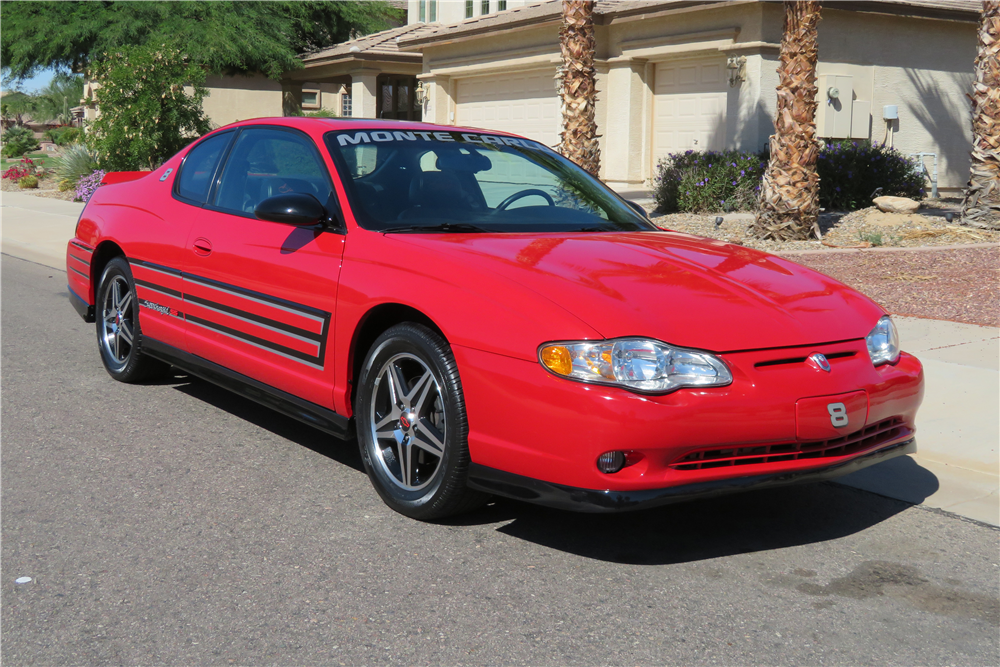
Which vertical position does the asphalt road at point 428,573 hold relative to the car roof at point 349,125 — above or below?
below

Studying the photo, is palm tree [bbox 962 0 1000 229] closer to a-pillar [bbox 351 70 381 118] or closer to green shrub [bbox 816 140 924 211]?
green shrub [bbox 816 140 924 211]

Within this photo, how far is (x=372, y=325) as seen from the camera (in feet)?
14.4

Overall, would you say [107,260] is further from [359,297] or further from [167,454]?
[359,297]

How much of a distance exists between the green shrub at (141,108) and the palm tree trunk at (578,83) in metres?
12.8

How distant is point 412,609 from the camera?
338 cm

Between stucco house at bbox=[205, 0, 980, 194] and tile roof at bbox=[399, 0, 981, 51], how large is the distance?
0.12 ft

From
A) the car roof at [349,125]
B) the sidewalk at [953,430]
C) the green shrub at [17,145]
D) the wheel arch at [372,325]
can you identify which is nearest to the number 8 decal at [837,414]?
the sidewalk at [953,430]

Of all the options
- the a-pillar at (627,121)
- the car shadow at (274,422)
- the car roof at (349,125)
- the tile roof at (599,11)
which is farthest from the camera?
the a-pillar at (627,121)

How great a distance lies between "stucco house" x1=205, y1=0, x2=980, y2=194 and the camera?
58.0 feet

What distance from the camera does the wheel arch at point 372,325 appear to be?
165 inches

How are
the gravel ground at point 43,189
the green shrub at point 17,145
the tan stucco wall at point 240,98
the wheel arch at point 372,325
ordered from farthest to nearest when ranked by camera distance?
the green shrub at point 17,145
the tan stucco wall at point 240,98
the gravel ground at point 43,189
the wheel arch at point 372,325

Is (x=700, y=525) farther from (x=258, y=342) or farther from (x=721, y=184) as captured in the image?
(x=721, y=184)

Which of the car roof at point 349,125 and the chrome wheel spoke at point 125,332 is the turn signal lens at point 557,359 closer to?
the car roof at point 349,125

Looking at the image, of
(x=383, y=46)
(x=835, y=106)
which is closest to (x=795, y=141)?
(x=835, y=106)
